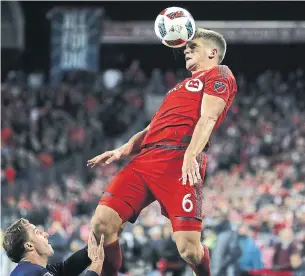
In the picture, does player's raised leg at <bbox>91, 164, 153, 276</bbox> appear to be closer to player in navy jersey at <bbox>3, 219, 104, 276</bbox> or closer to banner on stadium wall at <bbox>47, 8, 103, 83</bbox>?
player in navy jersey at <bbox>3, 219, 104, 276</bbox>

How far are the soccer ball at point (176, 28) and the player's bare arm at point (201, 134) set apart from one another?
1.58 ft

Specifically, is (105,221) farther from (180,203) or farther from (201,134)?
(201,134)

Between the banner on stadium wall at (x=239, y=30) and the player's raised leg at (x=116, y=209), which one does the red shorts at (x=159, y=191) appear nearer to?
the player's raised leg at (x=116, y=209)

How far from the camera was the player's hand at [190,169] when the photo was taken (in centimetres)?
692

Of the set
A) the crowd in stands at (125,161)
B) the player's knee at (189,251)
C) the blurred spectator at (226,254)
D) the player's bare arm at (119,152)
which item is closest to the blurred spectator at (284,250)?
the crowd in stands at (125,161)

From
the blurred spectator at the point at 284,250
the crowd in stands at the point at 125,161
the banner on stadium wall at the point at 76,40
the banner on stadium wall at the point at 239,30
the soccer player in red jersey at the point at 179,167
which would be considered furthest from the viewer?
the banner on stadium wall at the point at 239,30

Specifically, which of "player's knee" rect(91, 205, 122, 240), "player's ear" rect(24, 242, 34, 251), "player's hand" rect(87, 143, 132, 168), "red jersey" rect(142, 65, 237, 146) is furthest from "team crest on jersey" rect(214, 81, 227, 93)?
"player's ear" rect(24, 242, 34, 251)

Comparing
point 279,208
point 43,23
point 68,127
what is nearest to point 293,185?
point 279,208

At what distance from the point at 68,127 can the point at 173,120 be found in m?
15.5

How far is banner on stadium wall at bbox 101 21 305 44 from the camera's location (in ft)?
88.4

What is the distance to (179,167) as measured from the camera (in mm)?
7137

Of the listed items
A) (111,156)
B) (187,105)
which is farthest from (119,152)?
(187,105)

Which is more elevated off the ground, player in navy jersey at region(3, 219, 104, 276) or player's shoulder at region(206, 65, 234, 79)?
player's shoulder at region(206, 65, 234, 79)

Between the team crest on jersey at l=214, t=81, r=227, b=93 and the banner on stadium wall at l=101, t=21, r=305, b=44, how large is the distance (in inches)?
773
